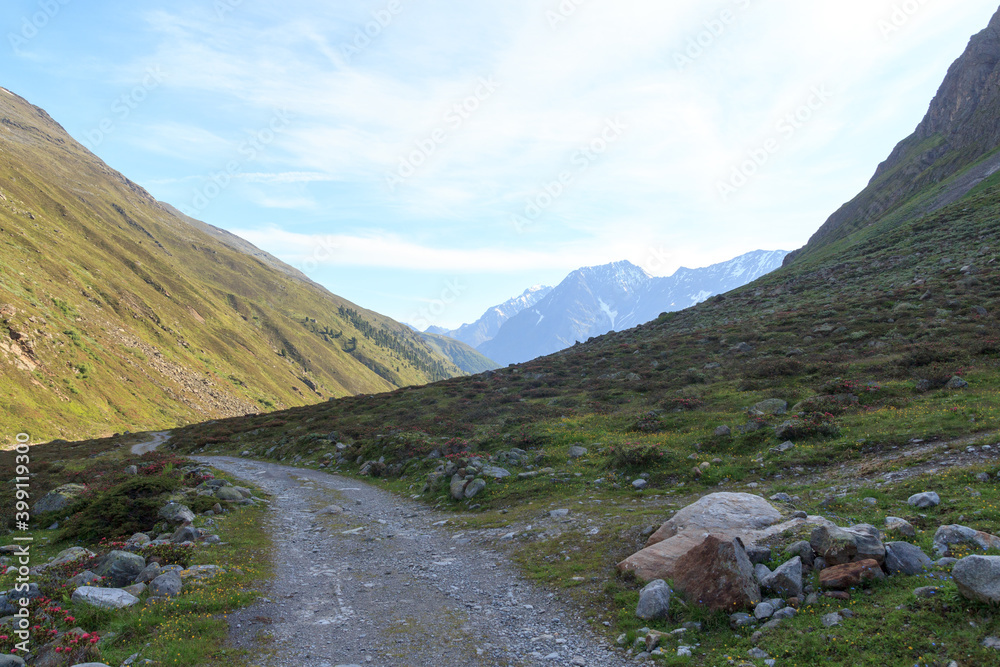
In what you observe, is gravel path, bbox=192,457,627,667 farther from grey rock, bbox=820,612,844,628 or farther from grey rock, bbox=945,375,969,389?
grey rock, bbox=945,375,969,389

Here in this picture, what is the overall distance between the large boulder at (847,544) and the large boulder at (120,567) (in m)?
17.1

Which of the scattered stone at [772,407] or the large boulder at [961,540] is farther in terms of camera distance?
the scattered stone at [772,407]

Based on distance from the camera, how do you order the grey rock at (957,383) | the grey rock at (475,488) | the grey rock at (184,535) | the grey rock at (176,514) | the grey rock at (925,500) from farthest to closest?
the grey rock at (475,488)
the grey rock at (957,383)
the grey rock at (176,514)
the grey rock at (184,535)
the grey rock at (925,500)

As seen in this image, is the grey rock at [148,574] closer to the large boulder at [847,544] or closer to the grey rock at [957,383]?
the large boulder at [847,544]

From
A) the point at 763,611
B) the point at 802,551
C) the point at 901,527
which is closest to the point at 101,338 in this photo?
the point at 763,611

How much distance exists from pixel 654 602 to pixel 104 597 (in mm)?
12665

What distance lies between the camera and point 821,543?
953cm

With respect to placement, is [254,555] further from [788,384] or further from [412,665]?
[788,384]

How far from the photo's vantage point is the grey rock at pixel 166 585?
440 inches

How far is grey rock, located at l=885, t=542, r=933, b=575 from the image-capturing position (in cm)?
845

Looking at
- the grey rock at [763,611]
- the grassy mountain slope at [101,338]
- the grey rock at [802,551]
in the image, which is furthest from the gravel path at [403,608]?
the grassy mountain slope at [101,338]

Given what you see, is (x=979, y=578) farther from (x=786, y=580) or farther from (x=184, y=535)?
(x=184, y=535)

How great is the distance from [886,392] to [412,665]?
23.1 m

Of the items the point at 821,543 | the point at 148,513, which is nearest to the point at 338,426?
the point at 148,513
